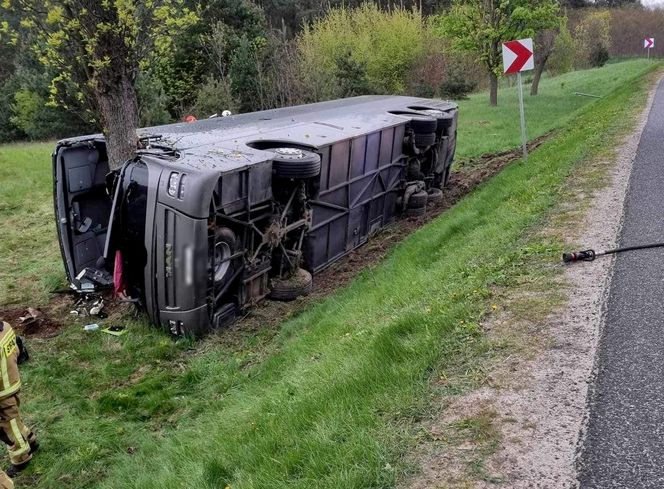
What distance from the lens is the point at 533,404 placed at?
9.61ft

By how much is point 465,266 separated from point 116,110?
5068 mm

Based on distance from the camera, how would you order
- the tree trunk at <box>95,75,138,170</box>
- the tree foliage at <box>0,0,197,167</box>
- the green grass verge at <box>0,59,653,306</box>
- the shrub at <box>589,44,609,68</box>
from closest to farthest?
the tree foliage at <box>0,0,197,167</box>
the tree trunk at <box>95,75,138,170</box>
the green grass verge at <box>0,59,653,306</box>
the shrub at <box>589,44,609,68</box>

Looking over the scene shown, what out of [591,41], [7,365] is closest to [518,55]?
[7,365]

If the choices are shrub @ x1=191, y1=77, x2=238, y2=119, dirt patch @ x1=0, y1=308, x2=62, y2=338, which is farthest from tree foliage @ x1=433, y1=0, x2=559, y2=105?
dirt patch @ x1=0, y1=308, x2=62, y2=338

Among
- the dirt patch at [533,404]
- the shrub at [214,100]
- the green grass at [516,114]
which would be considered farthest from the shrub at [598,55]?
the dirt patch at [533,404]

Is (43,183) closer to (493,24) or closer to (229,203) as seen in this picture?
(229,203)

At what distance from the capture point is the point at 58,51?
740 centimetres

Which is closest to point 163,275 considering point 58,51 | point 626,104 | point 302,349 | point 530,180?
point 302,349

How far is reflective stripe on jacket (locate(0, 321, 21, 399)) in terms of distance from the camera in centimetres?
396

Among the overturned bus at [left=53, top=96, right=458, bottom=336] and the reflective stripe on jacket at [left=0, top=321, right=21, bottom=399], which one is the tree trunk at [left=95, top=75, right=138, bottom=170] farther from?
the reflective stripe on jacket at [left=0, top=321, right=21, bottom=399]

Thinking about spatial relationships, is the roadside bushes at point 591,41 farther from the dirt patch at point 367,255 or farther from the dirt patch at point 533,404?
the dirt patch at point 533,404

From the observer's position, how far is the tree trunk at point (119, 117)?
744 cm

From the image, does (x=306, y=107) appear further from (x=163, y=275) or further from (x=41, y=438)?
(x=41, y=438)

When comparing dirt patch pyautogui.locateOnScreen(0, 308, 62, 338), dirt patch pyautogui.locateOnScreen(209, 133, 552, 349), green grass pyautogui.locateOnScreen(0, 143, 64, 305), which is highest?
dirt patch pyautogui.locateOnScreen(209, 133, 552, 349)
